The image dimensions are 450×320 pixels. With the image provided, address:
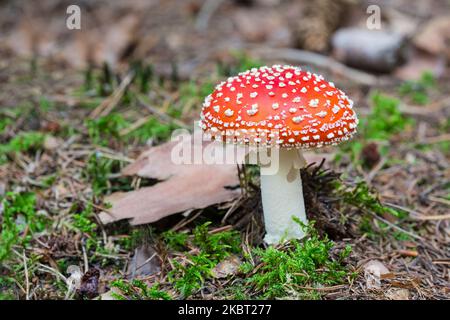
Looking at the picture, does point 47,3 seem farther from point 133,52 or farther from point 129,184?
point 129,184

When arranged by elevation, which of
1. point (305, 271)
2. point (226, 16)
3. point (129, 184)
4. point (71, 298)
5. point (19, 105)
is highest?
point (226, 16)

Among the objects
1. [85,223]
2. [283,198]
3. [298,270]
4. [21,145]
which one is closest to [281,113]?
[283,198]

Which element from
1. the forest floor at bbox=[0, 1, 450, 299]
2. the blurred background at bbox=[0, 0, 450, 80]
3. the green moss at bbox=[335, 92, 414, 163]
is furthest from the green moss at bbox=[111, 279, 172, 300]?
the blurred background at bbox=[0, 0, 450, 80]

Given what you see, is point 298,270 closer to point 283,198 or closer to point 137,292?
point 283,198

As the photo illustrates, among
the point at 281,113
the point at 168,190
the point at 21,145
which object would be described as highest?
the point at 281,113

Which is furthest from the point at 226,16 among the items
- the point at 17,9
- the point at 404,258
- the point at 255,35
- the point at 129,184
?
the point at 404,258

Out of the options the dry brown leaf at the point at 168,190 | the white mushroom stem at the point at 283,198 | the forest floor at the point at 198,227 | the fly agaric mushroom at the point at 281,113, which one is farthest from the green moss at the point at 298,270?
the dry brown leaf at the point at 168,190
